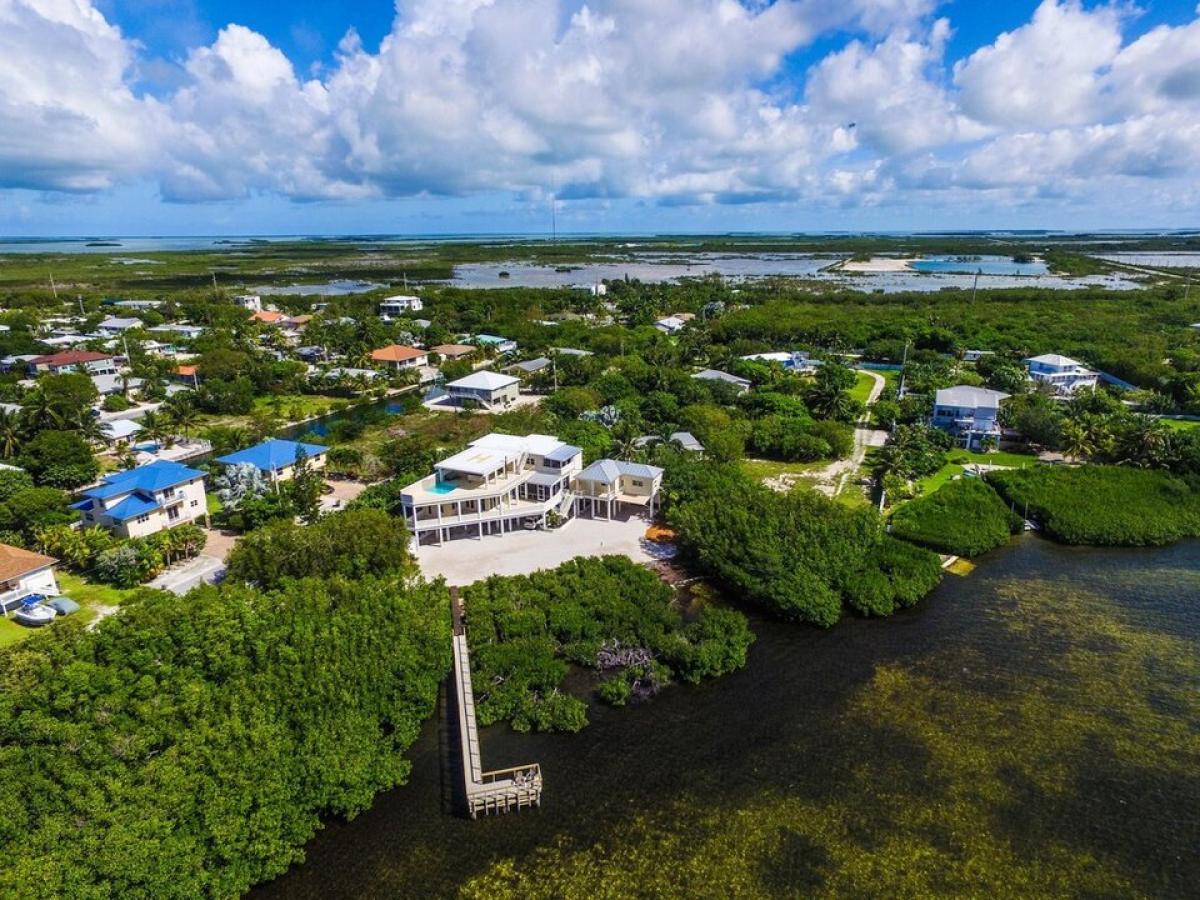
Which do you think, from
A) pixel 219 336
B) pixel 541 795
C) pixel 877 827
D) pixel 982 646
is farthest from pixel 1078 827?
pixel 219 336

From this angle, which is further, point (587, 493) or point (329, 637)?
point (587, 493)

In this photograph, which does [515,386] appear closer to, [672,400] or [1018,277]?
[672,400]

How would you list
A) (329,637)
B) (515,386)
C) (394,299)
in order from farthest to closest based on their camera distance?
(394,299) → (515,386) → (329,637)

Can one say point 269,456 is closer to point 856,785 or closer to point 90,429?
point 90,429

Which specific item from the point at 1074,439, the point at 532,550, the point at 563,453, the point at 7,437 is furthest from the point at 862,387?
the point at 7,437

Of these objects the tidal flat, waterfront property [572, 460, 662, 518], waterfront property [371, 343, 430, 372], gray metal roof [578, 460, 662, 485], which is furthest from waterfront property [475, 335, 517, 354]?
the tidal flat

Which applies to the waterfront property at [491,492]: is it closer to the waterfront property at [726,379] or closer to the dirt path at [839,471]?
the dirt path at [839,471]

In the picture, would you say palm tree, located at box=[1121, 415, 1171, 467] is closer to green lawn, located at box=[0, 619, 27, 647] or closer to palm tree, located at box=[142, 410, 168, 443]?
green lawn, located at box=[0, 619, 27, 647]
